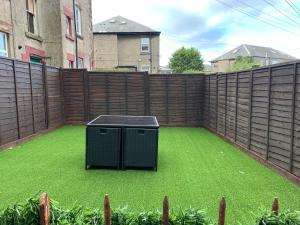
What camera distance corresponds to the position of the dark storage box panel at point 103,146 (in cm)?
441

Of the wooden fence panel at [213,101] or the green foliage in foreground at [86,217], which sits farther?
the wooden fence panel at [213,101]

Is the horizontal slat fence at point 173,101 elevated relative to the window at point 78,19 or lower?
lower

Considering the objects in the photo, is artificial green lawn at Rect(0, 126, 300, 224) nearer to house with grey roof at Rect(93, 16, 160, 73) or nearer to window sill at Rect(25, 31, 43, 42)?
window sill at Rect(25, 31, 43, 42)

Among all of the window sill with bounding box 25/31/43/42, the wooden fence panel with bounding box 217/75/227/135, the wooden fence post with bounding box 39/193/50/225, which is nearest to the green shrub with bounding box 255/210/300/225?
Result: the wooden fence post with bounding box 39/193/50/225

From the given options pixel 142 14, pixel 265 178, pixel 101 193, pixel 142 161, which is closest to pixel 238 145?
pixel 265 178

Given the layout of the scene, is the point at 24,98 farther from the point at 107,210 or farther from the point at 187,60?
the point at 187,60

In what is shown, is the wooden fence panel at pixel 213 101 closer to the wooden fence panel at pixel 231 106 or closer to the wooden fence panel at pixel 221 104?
the wooden fence panel at pixel 221 104

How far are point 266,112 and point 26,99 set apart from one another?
6.08 metres

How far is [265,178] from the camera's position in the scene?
13.3 feet

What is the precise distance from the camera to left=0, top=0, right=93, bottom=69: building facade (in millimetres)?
8242

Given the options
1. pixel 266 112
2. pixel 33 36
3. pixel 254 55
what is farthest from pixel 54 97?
pixel 254 55

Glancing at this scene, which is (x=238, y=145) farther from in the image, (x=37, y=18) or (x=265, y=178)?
(x=37, y=18)

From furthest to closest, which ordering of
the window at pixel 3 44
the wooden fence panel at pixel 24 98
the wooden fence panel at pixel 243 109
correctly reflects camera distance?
the window at pixel 3 44
the wooden fence panel at pixel 24 98
the wooden fence panel at pixel 243 109

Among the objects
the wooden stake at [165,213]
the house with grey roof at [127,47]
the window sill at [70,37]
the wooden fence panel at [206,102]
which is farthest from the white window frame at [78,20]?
the wooden stake at [165,213]
